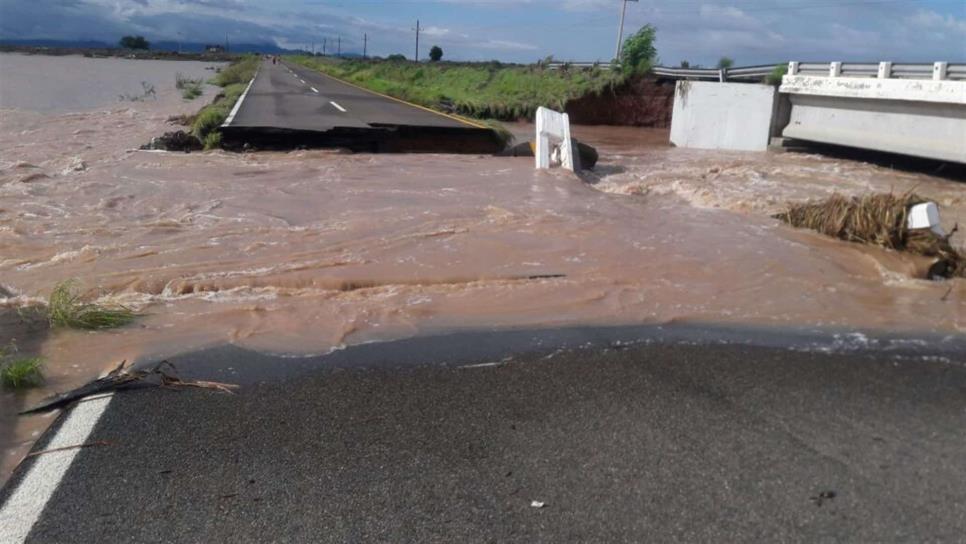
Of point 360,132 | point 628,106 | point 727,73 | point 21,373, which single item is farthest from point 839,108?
point 21,373

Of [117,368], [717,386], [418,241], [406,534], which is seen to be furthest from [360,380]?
[418,241]

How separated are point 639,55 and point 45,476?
3527 cm

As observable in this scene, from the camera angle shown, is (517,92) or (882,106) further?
(517,92)

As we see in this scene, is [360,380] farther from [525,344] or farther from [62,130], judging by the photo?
[62,130]

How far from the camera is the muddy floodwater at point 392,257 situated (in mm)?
6461

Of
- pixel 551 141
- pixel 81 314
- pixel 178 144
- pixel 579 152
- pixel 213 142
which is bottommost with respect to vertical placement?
pixel 81 314

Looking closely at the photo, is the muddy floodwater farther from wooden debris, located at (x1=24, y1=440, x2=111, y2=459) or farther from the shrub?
the shrub

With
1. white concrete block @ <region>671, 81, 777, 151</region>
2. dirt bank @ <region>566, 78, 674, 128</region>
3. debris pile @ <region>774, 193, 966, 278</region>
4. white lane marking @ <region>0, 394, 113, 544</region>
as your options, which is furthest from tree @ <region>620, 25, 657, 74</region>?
white lane marking @ <region>0, 394, 113, 544</region>

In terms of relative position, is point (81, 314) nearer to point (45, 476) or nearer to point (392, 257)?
point (45, 476)

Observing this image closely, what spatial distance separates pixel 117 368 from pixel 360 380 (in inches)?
61.6

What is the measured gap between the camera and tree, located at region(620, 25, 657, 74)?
35.7 metres

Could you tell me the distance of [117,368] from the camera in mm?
5141

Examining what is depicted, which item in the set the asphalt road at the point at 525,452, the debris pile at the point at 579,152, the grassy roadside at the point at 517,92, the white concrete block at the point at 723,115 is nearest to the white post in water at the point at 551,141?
the debris pile at the point at 579,152

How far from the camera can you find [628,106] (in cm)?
3541
